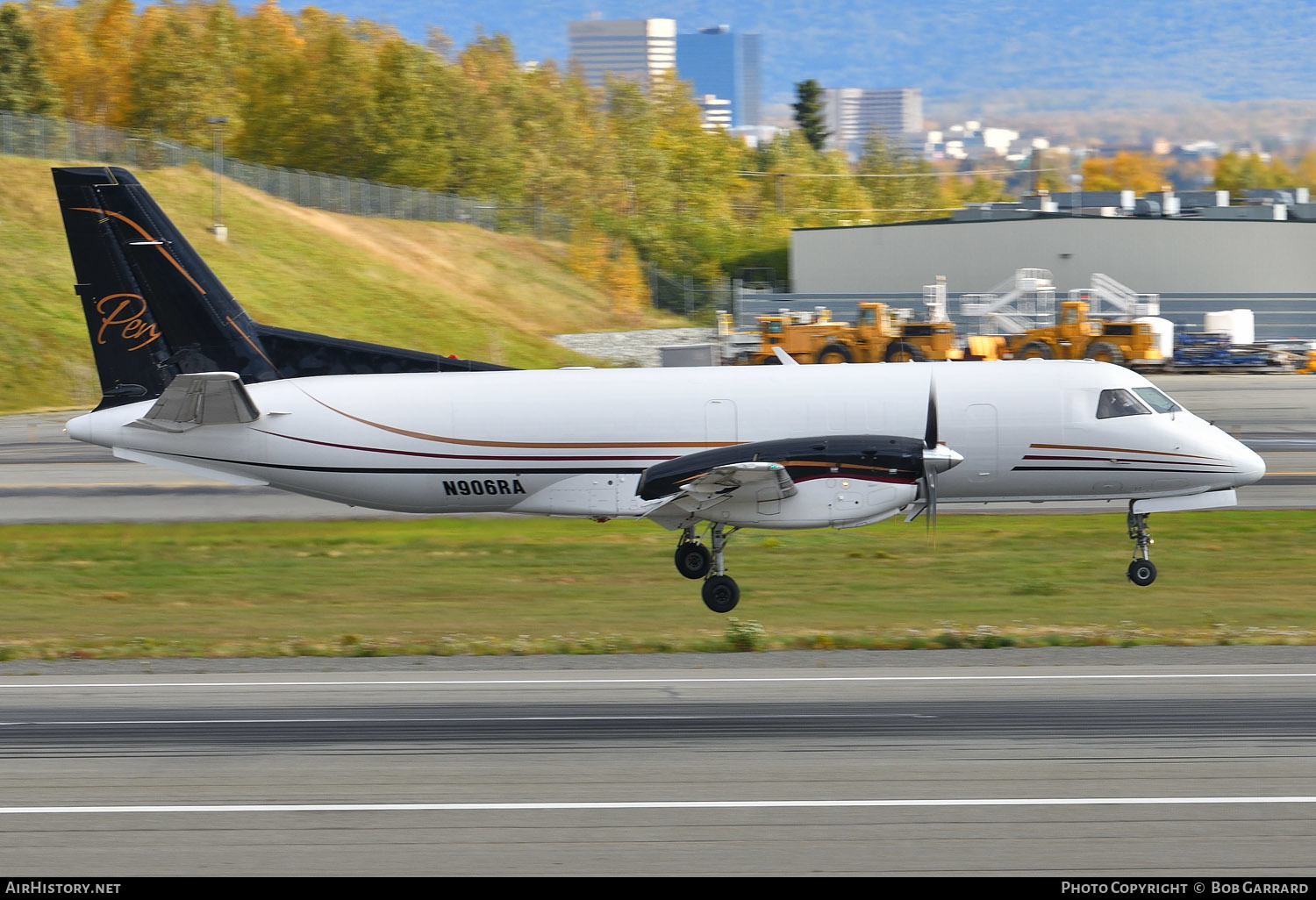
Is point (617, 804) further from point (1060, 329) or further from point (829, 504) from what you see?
point (1060, 329)

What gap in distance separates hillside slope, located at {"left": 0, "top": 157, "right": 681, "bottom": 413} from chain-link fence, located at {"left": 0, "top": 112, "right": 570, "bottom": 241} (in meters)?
1.37

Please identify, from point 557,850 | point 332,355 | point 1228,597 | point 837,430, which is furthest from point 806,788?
point 332,355

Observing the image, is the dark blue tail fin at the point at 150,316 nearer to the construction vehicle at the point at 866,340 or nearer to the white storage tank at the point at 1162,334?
the construction vehicle at the point at 866,340

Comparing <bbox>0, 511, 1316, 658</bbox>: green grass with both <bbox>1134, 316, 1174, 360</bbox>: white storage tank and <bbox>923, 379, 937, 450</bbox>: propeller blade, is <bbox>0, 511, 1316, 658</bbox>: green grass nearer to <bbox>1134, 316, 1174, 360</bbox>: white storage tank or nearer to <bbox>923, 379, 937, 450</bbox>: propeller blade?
<bbox>923, 379, 937, 450</bbox>: propeller blade

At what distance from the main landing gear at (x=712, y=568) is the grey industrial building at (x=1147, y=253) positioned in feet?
185

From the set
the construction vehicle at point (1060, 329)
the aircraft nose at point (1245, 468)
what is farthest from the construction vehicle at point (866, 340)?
the aircraft nose at point (1245, 468)

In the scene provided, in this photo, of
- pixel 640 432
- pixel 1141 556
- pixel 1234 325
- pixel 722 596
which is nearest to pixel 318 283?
pixel 1234 325

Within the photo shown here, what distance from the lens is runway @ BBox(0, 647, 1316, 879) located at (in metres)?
9.09

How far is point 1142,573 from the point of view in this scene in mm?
21031

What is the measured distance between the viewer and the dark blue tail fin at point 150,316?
73.5 feet

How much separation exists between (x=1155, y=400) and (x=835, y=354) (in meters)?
35.3

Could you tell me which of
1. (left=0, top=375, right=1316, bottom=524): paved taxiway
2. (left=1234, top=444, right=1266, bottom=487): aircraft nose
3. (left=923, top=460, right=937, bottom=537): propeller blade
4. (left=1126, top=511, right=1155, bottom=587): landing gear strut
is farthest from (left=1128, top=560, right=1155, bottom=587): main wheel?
(left=923, top=460, right=937, bottom=537): propeller blade

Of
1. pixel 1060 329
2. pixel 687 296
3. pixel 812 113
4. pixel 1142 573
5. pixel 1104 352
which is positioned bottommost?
pixel 1142 573

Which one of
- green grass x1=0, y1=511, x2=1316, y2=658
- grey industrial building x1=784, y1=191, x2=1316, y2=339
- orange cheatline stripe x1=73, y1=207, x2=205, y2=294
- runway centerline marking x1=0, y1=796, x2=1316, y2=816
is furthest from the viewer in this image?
grey industrial building x1=784, y1=191, x2=1316, y2=339
